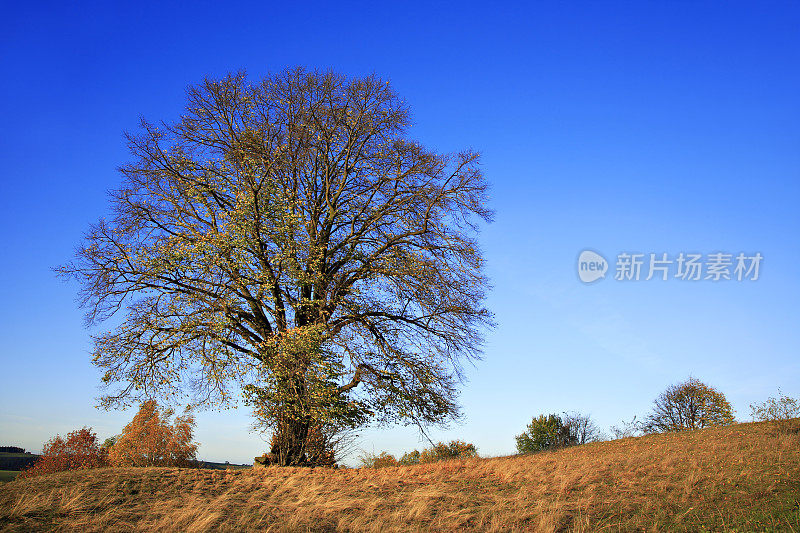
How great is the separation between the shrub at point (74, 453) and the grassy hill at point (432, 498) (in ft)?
88.3

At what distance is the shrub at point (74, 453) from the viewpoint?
3406 cm

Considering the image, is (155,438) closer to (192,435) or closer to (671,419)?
(192,435)

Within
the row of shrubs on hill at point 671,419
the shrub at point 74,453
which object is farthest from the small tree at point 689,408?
the shrub at point 74,453

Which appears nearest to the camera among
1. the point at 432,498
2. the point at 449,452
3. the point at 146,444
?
the point at 432,498

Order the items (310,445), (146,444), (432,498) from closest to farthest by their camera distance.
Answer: (432,498)
(310,445)
(146,444)

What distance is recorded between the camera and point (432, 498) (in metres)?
10.6

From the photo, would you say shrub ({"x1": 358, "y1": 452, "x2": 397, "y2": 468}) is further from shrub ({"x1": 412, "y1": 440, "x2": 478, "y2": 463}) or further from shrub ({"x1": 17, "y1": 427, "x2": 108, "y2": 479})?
shrub ({"x1": 17, "y1": 427, "x2": 108, "y2": 479})

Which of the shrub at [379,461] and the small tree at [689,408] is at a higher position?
the small tree at [689,408]

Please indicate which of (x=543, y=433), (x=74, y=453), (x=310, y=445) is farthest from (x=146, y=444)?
(x=543, y=433)

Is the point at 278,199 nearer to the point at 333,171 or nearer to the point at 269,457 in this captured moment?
the point at 333,171

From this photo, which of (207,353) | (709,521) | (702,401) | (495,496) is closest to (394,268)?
(207,353)

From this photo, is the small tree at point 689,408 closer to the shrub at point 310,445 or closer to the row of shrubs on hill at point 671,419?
the row of shrubs on hill at point 671,419

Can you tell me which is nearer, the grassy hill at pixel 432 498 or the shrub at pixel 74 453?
the grassy hill at pixel 432 498

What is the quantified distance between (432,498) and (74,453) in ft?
115
